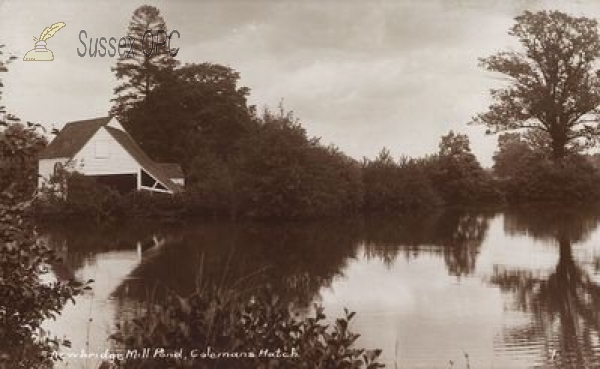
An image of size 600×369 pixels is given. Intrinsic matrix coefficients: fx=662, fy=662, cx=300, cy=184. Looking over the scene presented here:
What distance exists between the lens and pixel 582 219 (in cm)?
3431

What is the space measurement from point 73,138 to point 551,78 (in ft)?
111

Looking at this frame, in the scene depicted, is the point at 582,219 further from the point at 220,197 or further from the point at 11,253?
the point at 11,253

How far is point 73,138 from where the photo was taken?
146 feet

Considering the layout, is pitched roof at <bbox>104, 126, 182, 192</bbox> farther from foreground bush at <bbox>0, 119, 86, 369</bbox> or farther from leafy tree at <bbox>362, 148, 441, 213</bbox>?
foreground bush at <bbox>0, 119, 86, 369</bbox>

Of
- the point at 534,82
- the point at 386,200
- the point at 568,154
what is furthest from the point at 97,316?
the point at 568,154

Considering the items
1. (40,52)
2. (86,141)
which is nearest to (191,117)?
(86,141)

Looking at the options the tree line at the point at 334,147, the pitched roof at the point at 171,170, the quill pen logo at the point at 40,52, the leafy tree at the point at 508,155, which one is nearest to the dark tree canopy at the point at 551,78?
the tree line at the point at 334,147

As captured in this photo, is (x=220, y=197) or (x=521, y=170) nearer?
(x=220, y=197)

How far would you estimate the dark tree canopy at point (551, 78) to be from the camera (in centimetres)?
4600

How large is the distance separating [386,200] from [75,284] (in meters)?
41.4

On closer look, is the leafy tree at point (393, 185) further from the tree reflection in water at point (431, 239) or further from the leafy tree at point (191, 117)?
the leafy tree at point (191, 117)

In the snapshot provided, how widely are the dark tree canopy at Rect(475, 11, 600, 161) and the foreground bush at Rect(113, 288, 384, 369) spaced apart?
45689 millimetres

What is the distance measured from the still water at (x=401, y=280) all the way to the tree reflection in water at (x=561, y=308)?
0.07ft

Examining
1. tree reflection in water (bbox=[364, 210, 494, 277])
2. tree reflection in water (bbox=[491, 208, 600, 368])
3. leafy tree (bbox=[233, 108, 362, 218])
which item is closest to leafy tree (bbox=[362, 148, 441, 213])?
leafy tree (bbox=[233, 108, 362, 218])
